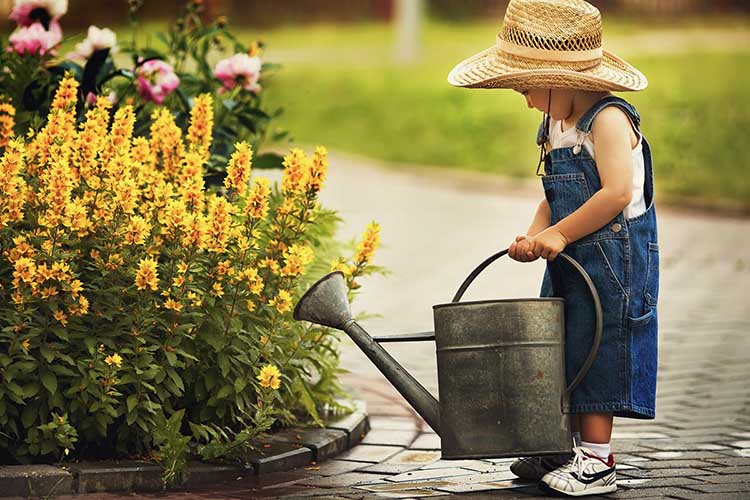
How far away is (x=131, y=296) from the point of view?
3984mm

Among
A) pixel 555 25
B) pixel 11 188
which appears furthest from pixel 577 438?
pixel 11 188

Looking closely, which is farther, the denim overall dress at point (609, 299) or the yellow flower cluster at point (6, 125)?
the yellow flower cluster at point (6, 125)

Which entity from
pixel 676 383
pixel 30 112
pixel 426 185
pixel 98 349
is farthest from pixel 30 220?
pixel 426 185

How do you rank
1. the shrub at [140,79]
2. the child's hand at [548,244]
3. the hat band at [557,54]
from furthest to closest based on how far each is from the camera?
the shrub at [140,79], the hat band at [557,54], the child's hand at [548,244]

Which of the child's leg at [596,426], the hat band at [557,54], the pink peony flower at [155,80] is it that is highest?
the pink peony flower at [155,80]

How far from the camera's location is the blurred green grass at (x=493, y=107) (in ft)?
47.1

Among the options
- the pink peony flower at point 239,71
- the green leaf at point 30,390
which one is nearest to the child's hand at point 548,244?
the green leaf at point 30,390

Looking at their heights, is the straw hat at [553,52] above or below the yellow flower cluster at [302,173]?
above

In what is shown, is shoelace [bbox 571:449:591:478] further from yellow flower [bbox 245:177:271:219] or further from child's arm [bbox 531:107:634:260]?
yellow flower [bbox 245:177:271:219]

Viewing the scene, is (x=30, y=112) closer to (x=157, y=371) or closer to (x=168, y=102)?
(x=168, y=102)

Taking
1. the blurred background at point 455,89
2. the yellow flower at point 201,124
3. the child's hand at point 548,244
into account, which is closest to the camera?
the child's hand at point 548,244

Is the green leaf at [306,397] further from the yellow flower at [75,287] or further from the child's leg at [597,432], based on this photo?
the child's leg at [597,432]

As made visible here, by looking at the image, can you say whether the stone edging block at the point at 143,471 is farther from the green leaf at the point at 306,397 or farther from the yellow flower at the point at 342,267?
the yellow flower at the point at 342,267

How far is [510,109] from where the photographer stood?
1762 cm
